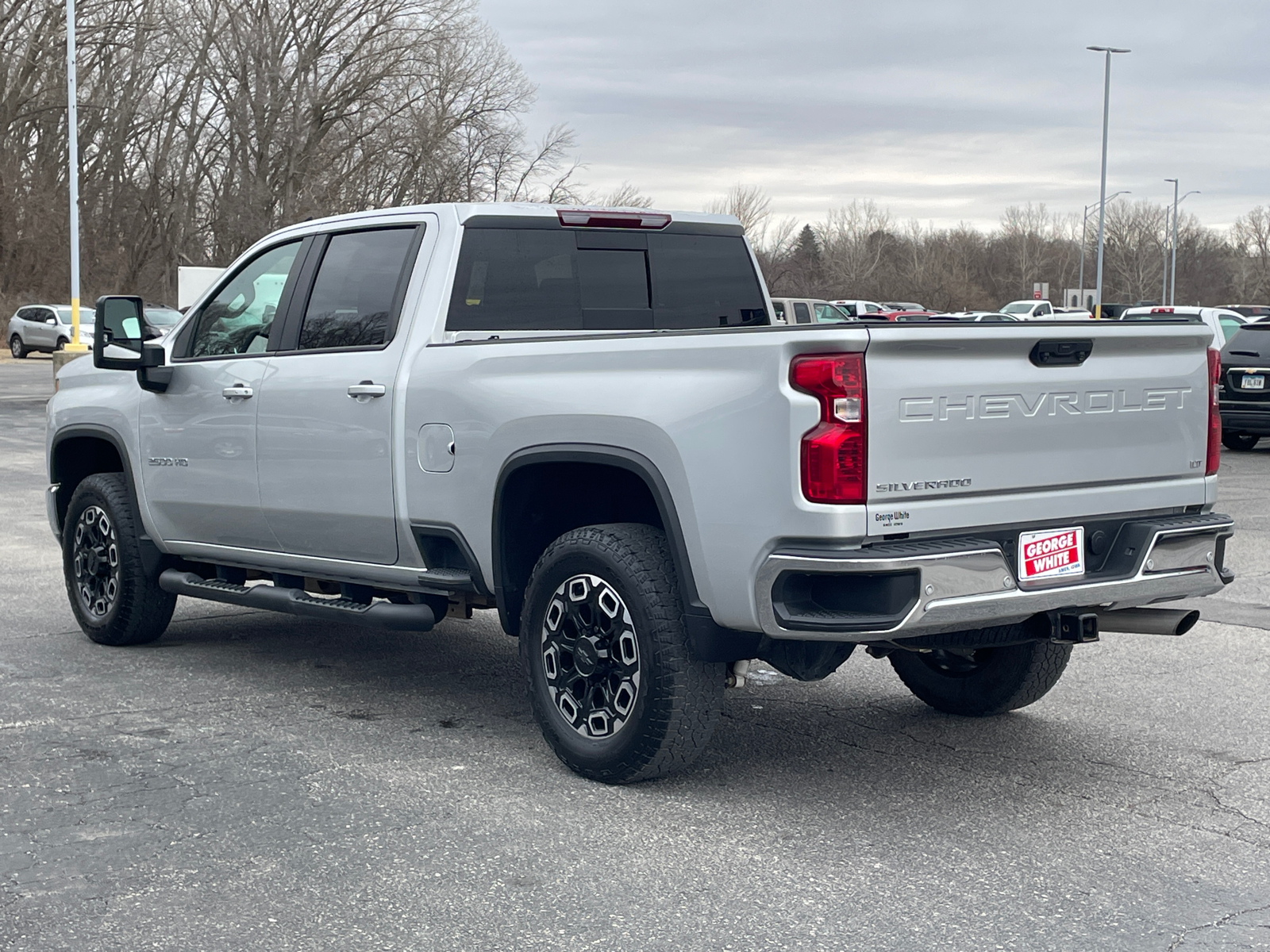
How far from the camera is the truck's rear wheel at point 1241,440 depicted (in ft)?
66.0

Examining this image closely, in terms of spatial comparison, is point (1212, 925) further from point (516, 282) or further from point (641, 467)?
point (516, 282)

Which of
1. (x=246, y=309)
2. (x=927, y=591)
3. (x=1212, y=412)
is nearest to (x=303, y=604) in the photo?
(x=246, y=309)

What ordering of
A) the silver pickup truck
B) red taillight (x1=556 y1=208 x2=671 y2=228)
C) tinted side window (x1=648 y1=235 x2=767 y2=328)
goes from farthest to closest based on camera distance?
tinted side window (x1=648 y1=235 x2=767 y2=328) < red taillight (x1=556 y1=208 x2=671 y2=228) < the silver pickup truck

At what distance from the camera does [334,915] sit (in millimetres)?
3871

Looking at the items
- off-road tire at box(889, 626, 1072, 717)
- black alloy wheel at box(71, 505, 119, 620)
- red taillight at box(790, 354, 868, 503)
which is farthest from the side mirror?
red taillight at box(790, 354, 868, 503)

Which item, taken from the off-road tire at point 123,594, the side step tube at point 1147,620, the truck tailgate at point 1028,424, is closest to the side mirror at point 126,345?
the off-road tire at point 123,594

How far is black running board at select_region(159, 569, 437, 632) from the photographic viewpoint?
5.88 meters

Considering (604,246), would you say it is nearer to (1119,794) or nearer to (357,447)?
(357,447)

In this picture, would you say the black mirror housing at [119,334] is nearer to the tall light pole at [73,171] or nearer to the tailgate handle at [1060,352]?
the tailgate handle at [1060,352]

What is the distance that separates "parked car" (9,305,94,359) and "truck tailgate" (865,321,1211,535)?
4313 centimetres

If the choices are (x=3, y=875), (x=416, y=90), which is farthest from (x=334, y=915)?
(x=416, y=90)

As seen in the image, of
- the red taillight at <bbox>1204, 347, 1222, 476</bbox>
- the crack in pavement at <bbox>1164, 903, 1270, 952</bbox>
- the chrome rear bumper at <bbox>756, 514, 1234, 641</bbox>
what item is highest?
the red taillight at <bbox>1204, 347, 1222, 476</bbox>

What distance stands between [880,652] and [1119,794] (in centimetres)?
92

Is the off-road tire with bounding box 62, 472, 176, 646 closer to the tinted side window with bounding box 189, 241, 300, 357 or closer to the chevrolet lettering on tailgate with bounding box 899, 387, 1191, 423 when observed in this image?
the tinted side window with bounding box 189, 241, 300, 357
